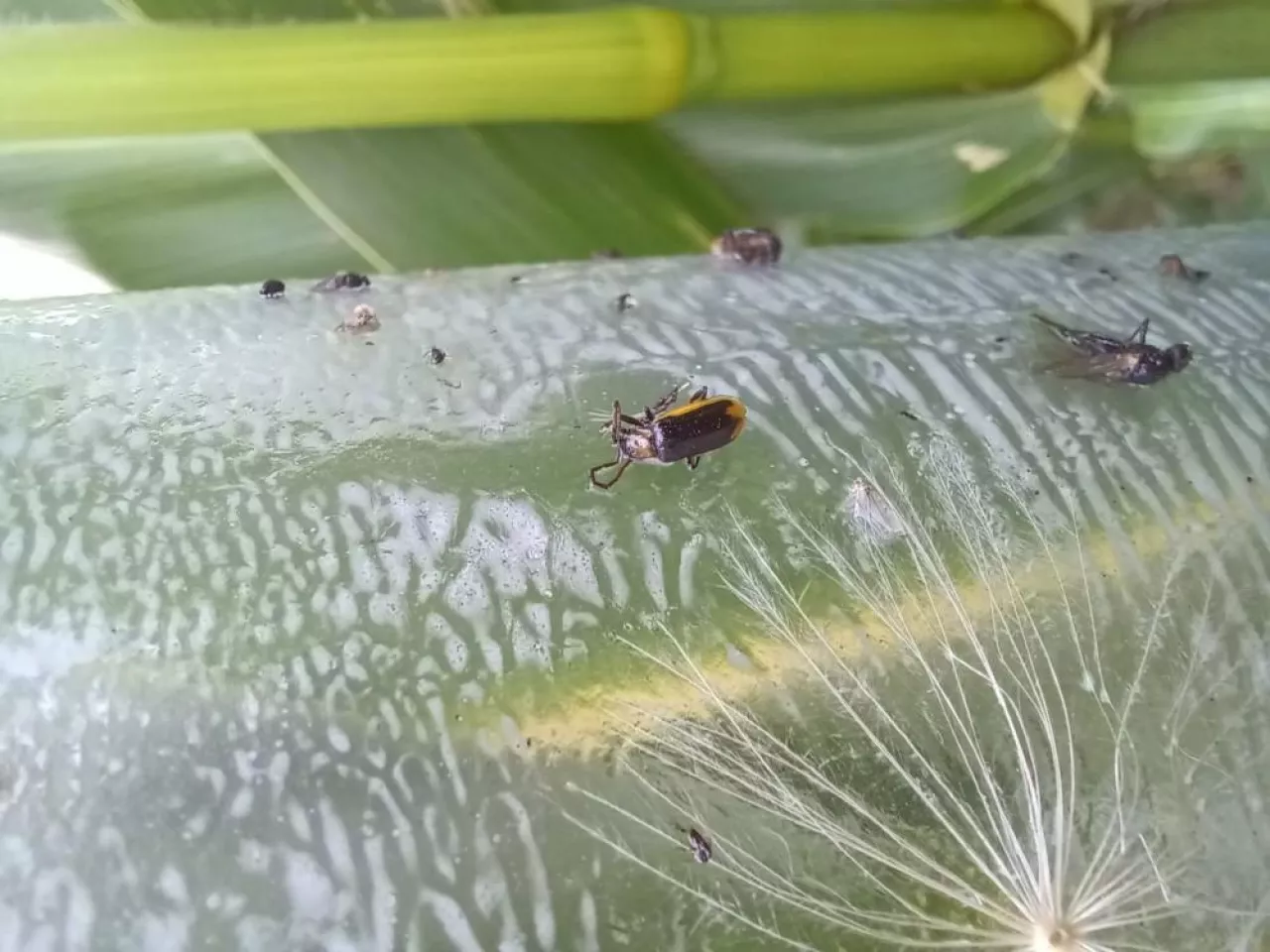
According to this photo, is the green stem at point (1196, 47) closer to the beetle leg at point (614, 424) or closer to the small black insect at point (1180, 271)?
the small black insect at point (1180, 271)

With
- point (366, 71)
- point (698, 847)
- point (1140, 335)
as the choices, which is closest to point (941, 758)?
point (698, 847)

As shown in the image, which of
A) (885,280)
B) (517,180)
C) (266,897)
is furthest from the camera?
(517,180)

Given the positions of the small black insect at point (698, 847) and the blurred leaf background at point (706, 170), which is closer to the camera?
the small black insect at point (698, 847)

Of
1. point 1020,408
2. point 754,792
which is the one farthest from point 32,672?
point 1020,408

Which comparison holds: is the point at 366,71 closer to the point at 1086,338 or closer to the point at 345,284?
the point at 345,284

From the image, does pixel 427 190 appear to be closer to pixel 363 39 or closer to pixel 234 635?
pixel 363 39

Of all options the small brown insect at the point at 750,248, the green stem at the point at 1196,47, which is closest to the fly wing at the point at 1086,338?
the small brown insect at the point at 750,248

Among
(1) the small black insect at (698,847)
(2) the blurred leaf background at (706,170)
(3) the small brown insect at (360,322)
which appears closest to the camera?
(1) the small black insect at (698,847)
